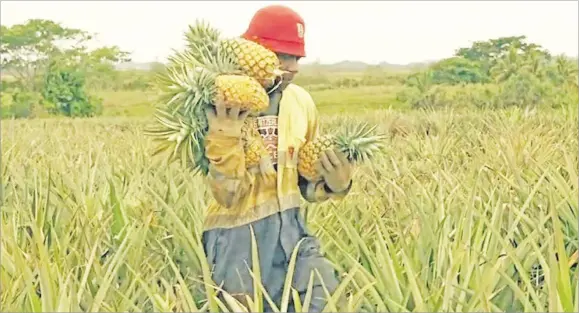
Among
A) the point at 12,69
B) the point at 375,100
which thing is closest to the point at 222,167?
the point at 375,100

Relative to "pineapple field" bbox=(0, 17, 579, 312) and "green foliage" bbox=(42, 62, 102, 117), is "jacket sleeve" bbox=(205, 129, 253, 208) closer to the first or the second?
"pineapple field" bbox=(0, 17, 579, 312)

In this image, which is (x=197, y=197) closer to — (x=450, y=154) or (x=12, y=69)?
(x=450, y=154)

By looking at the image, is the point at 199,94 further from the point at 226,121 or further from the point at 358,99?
the point at 358,99

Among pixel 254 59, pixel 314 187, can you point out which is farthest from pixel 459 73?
pixel 254 59

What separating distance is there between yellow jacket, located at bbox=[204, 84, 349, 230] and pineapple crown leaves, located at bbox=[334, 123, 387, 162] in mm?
68

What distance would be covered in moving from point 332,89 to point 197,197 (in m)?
5.93

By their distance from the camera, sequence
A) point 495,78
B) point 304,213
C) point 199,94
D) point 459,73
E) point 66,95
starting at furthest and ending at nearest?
1. point 66,95
2. point 459,73
3. point 495,78
4. point 304,213
5. point 199,94

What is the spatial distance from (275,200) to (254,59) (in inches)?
9.6

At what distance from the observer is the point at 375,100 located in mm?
9523

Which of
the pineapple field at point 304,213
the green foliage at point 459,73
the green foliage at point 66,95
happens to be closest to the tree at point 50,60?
the green foliage at point 66,95

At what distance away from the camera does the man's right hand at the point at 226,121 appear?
1.34 metres

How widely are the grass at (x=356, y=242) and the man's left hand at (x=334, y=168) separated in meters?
0.06

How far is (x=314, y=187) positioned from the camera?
5.06ft

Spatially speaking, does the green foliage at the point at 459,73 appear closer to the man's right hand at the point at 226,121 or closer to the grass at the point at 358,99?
the grass at the point at 358,99
